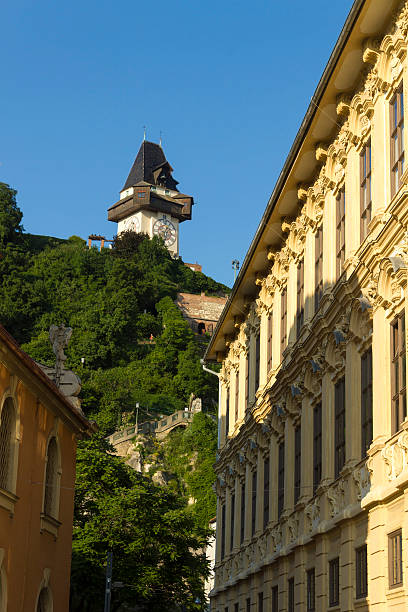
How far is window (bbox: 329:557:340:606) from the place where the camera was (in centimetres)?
1929

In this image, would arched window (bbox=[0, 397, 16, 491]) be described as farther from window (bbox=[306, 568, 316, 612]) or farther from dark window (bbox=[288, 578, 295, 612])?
dark window (bbox=[288, 578, 295, 612])

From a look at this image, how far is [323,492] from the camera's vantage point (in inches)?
811

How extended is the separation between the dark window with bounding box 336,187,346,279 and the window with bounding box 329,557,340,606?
5.67 metres

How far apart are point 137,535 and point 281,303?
1668cm

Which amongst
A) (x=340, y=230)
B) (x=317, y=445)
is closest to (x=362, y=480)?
(x=317, y=445)

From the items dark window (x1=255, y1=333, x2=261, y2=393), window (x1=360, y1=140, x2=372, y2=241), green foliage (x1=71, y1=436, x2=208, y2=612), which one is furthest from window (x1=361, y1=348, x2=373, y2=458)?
green foliage (x1=71, y1=436, x2=208, y2=612)

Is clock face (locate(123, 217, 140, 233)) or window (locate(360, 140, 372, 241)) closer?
window (locate(360, 140, 372, 241))

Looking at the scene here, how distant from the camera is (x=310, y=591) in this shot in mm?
21672

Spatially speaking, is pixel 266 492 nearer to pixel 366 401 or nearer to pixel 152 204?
pixel 366 401

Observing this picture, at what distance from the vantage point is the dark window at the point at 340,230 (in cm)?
2098

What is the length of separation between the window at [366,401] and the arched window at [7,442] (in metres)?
6.22

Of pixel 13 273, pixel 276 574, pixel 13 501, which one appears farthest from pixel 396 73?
pixel 13 273

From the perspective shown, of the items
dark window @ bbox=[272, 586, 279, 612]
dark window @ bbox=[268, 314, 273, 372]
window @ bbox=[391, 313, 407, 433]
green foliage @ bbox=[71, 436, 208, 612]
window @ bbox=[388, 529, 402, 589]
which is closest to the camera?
window @ bbox=[388, 529, 402, 589]

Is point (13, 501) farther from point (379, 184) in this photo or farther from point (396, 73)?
point (396, 73)
